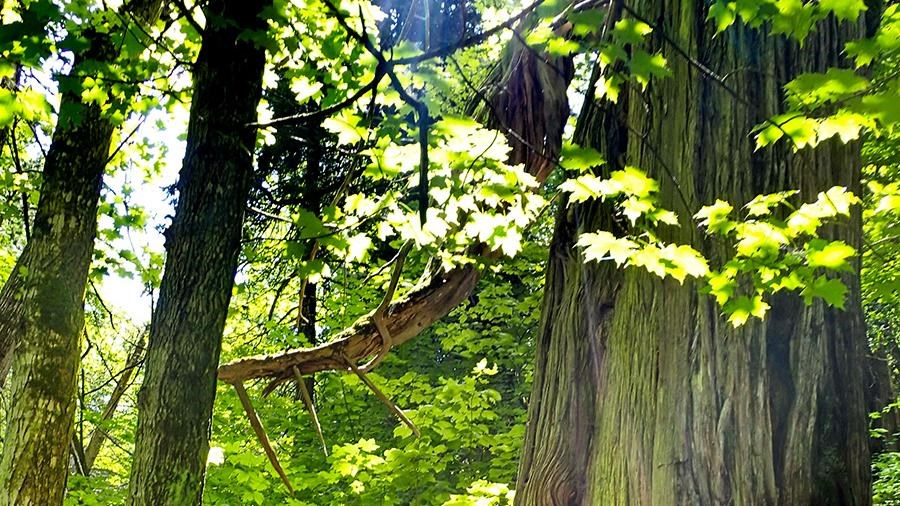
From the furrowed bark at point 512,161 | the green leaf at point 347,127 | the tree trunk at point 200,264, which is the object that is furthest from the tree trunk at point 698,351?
the tree trunk at point 200,264

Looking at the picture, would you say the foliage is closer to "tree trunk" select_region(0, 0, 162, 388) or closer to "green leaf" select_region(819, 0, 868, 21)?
"green leaf" select_region(819, 0, 868, 21)

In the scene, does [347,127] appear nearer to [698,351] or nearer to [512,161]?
[512,161]

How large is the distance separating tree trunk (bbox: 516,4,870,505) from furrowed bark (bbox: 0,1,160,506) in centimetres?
251

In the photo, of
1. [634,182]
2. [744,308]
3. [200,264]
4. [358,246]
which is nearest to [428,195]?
[358,246]

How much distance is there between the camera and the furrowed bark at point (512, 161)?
143 inches

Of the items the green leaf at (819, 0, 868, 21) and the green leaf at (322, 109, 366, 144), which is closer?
the green leaf at (819, 0, 868, 21)

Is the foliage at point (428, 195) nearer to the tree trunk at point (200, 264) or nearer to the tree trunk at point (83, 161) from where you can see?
the tree trunk at point (200, 264)

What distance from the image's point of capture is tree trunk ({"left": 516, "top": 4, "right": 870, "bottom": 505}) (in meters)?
2.19

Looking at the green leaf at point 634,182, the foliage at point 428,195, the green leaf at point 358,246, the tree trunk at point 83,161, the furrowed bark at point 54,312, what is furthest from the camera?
the tree trunk at point 83,161

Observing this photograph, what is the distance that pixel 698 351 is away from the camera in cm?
237

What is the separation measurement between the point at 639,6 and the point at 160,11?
3129 millimetres

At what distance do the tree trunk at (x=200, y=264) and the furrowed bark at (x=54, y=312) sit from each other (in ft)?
3.81

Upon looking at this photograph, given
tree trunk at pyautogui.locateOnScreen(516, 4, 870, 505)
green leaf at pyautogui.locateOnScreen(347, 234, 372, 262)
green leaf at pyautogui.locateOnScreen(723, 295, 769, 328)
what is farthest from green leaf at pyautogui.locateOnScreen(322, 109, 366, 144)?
green leaf at pyautogui.locateOnScreen(723, 295, 769, 328)

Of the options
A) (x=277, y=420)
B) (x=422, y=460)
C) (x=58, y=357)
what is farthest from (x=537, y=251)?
(x=58, y=357)
